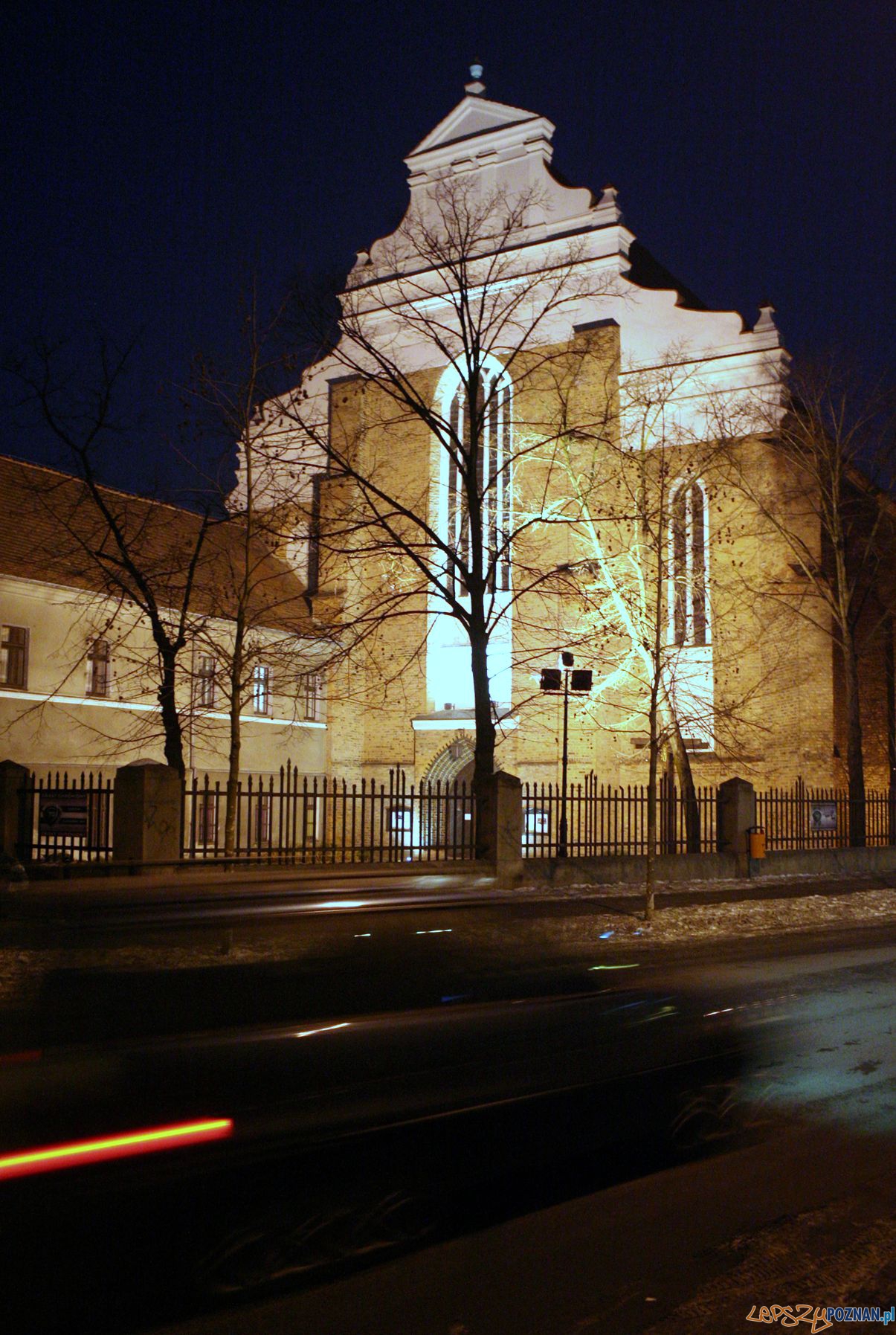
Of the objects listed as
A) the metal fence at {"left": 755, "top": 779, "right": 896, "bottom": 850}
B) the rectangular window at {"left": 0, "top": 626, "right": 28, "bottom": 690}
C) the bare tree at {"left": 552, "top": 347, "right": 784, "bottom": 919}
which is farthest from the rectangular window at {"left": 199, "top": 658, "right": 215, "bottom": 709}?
the metal fence at {"left": 755, "top": 779, "right": 896, "bottom": 850}

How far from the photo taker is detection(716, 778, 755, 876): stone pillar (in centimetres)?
2338

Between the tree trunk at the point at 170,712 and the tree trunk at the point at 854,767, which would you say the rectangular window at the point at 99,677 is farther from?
the tree trunk at the point at 854,767

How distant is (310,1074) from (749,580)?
25711mm

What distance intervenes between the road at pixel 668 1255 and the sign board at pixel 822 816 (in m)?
18.6

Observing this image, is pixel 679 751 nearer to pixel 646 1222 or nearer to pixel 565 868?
pixel 565 868

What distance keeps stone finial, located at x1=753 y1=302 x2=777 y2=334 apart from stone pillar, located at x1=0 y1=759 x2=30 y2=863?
22276mm

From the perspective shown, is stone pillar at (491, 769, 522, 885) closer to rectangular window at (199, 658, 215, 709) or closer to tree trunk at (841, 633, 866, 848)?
tree trunk at (841, 633, 866, 848)

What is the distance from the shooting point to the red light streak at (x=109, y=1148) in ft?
16.5

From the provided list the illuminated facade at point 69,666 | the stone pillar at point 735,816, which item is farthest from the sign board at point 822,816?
the illuminated facade at point 69,666

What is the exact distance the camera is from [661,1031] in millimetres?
8703

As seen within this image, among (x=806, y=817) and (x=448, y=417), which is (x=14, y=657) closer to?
(x=448, y=417)

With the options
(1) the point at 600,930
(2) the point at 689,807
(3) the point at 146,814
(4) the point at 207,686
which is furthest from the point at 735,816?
(4) the point at 207,686

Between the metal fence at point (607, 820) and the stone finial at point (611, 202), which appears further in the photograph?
the stone finial at point (611, 202)

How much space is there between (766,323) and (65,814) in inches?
894
